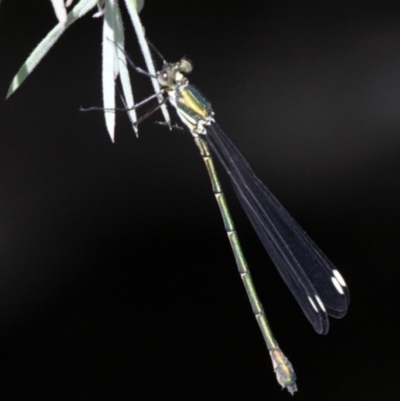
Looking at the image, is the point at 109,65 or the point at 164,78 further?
the point at 164,78

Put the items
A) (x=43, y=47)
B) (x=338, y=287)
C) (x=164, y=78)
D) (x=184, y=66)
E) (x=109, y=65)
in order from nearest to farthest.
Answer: (x=43, y=47) → (x=109, y=65) → (x=164, y=78) → (x=184, y=66) → (x=338, y=287)

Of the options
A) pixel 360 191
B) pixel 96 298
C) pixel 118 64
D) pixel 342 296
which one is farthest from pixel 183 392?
pixel 118 64

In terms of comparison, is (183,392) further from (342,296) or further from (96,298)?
(342,296)

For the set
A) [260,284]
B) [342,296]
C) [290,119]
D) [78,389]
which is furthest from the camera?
[290,119]

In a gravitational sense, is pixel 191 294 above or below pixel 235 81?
below

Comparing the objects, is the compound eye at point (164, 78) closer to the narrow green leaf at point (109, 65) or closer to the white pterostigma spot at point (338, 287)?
the narrow green leaf at point (109, 65)

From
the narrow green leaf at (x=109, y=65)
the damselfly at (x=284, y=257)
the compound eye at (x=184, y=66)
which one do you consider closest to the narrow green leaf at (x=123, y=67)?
the narrow green leaf at (x=109, y=65)

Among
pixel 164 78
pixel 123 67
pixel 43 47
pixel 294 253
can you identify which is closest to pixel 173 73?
pixel 164 78

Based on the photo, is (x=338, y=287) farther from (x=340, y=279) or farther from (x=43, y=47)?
(x=43, y=47)
